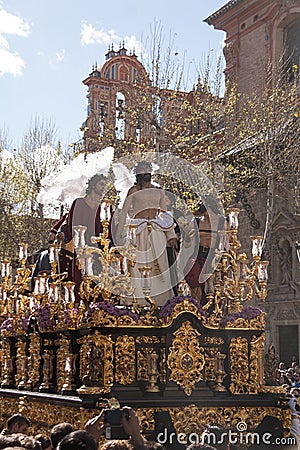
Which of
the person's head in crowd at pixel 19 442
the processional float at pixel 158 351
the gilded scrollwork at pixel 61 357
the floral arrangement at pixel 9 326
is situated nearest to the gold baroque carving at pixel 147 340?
the processional float at pixel 158 351

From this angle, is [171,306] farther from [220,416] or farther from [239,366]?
[220,416]

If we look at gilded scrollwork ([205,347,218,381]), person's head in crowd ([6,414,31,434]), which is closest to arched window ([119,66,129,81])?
gilded scrollwork ([205,347,218,381])

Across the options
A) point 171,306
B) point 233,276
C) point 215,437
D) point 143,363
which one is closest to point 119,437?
point 215,437

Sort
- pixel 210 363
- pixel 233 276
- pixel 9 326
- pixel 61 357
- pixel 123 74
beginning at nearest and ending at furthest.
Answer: pixel 210 363 → pixel 233 276 → pixel 61 357 → pixel 9 326 → pixel 123 74

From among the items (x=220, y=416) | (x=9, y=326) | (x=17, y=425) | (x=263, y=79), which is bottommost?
(x=220, y=416)

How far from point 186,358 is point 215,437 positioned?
141 cm

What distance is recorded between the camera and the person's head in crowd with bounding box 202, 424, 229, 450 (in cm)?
716

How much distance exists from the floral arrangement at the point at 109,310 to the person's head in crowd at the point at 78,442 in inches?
151

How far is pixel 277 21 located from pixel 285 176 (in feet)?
28.1

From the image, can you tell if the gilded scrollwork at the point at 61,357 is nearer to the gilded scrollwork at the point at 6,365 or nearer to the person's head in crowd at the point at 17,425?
the gilded scrollwork at the point at 6,365

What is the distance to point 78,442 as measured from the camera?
4.57 metres

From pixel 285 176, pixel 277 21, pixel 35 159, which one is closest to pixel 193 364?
pixel 285 176

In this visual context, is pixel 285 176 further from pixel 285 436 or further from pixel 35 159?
pixel 285 436

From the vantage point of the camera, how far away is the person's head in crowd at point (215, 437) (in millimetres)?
7164
